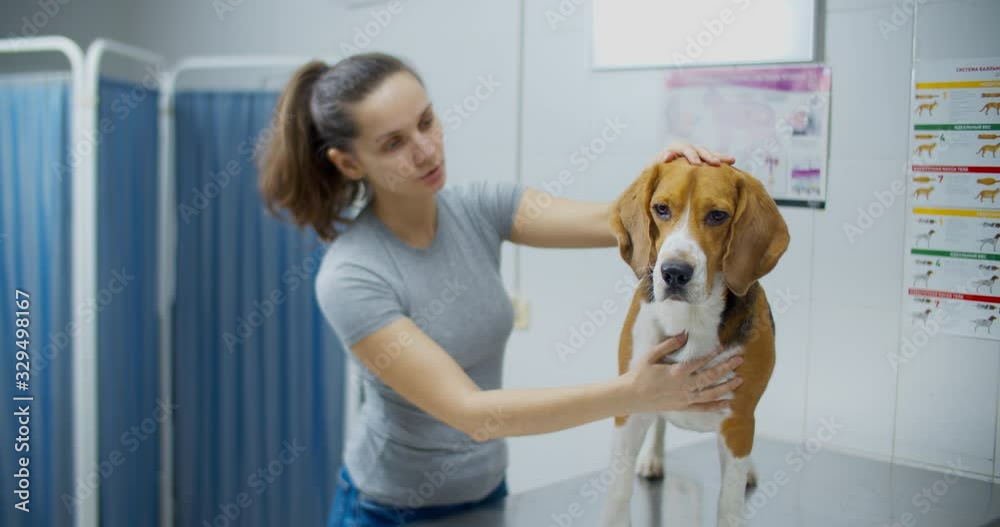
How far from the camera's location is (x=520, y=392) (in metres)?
1.25

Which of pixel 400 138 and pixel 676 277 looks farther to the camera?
pixel 400 138

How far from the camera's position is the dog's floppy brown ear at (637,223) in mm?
1133

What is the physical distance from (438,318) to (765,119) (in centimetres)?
60

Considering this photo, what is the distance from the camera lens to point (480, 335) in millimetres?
1492

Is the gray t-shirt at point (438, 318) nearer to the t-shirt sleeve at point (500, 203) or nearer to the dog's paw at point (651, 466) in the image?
the t-shirt sleeve at point (500, 203)

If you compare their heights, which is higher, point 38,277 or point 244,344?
point 38,277

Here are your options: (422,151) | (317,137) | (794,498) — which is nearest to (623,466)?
(794,498)

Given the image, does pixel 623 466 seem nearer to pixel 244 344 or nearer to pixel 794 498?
pixel 794 498

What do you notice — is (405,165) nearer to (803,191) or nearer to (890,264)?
(803,191)

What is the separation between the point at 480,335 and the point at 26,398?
1449mm

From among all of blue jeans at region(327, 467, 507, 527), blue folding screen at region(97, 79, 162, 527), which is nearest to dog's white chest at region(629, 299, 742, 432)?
blue jeans at region(327, 467, 507, 527)

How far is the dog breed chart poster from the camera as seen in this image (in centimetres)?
130

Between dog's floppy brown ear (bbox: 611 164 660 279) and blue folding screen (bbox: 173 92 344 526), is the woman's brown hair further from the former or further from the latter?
blue folding screen (bbox: 173 92 344 526)

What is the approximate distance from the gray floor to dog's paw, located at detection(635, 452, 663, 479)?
13 millimetres
